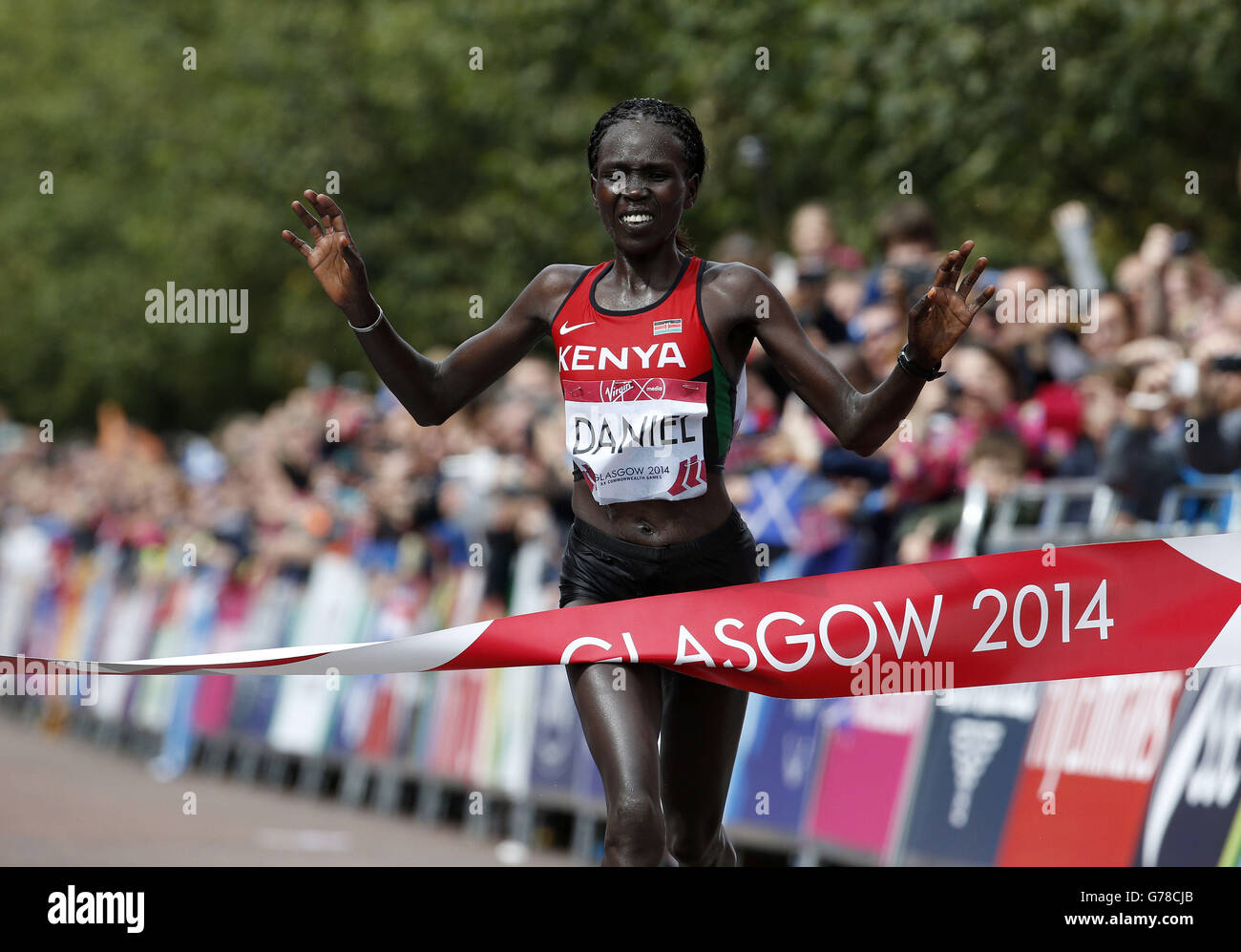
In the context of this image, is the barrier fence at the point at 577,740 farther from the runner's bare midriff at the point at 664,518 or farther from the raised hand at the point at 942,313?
the raised hand at the point at 942,313

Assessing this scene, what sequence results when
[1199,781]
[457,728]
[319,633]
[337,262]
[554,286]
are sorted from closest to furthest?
[337,262] → [554,286] → [1199,781] → [457,728] → [319,633]

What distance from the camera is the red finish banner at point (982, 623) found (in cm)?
628

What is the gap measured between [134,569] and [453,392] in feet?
54.2

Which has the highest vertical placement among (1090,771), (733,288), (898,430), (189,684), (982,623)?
(733,288)

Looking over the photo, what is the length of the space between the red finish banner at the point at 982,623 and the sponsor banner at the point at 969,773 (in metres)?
2.66

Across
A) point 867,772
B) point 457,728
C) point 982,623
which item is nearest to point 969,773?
point 867,772

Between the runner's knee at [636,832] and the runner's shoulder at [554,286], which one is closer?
the runner's knee at [636,832]

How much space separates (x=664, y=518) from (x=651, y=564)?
0.14 meters

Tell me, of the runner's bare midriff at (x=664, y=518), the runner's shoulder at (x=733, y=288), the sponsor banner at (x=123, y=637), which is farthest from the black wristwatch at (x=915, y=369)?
the sponsor banner at (x=123, y=637)

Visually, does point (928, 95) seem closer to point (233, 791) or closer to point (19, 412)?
point (233, 791)

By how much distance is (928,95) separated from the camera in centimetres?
1627

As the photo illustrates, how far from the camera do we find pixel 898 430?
10156 millimetres

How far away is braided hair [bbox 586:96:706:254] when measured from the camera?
594cm

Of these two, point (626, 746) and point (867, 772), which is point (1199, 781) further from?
point (626, 746)
